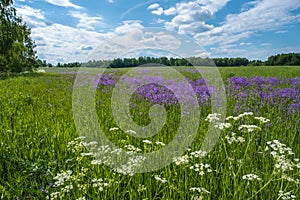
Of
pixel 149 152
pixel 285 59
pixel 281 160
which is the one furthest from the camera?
pixel 285 59

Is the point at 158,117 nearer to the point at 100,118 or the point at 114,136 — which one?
the point at 100,118

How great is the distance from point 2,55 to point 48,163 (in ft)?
75.9

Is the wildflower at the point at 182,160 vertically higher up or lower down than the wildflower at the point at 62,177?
higher up

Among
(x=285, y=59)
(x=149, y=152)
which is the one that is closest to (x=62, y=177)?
(x=149, y=152)

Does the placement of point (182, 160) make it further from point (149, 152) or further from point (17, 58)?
point (17, 58)

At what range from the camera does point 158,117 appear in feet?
16.7

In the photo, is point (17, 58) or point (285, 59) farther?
point (285, 59)

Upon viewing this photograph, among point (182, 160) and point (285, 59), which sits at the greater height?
point (285, 59)

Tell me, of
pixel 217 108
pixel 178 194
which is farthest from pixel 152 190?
pixel 217 108

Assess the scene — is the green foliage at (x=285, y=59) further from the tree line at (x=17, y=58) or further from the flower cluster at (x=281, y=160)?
the flower cluster at (x=281, y=160)

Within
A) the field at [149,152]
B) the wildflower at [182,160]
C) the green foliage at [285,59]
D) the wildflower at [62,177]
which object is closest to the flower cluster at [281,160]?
the field at [149,152]

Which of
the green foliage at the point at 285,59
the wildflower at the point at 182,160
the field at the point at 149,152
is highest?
the green foliage at the point at 285,59

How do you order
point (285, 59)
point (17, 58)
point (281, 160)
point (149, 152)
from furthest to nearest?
point (285, 59), point (17, 58), point (149, 152), point (281, 160)

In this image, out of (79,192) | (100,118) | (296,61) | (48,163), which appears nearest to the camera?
(79,192)
